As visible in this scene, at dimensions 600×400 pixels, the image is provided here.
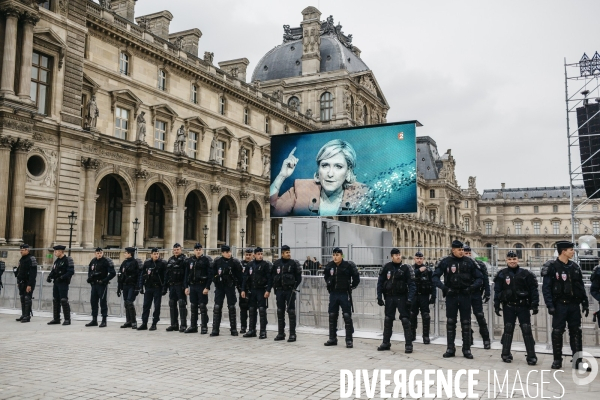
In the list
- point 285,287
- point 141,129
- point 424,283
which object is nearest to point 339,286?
point 285,287

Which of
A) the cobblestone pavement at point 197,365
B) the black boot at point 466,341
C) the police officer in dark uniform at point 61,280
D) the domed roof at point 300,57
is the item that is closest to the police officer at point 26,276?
the police officer in dark uniform at point 61,280

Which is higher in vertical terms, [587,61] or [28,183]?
[587,61]

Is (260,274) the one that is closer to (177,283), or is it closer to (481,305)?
(177,283)

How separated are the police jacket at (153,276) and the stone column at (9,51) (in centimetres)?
1404

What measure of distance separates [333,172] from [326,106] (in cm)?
3453

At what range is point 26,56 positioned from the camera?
77.4ft

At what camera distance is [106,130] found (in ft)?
104

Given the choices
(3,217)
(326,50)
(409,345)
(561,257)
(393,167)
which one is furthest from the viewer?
(326,50)

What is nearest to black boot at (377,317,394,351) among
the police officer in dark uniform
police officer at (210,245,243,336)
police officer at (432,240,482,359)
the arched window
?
police officer at (432,240,482,359)

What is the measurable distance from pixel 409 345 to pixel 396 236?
208 feet

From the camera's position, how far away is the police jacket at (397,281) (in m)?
10.8

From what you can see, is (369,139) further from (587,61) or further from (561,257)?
(561,257)

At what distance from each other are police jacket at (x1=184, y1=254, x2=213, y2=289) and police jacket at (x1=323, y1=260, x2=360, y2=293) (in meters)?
3.11

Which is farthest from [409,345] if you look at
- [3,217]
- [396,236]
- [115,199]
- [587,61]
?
[396,236]
